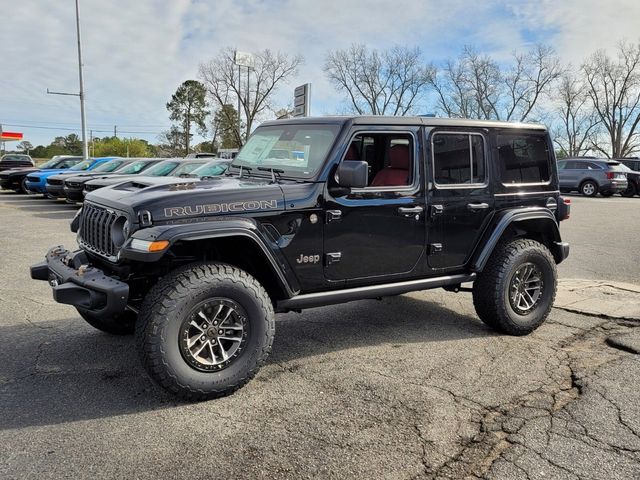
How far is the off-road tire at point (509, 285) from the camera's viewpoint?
15.5 ft

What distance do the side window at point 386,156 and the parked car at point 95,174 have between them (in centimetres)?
1046

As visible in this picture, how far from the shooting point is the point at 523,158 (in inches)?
198

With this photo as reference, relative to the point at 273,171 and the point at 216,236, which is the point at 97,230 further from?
the point at 273,171

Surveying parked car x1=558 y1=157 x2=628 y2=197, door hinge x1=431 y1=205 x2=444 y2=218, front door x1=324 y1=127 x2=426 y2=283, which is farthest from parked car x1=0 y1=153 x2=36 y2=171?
door hinge x1=431 y1=205 x2=444 y2=218

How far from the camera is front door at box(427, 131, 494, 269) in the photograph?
4457 millimetres

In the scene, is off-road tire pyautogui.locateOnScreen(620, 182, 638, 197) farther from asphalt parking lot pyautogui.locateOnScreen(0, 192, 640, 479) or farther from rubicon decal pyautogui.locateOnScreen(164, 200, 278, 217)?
rubicon decal pyautogui.locateOnScreen(164, 200, 278, 217)

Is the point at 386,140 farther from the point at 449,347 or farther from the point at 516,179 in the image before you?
the point at 449,347

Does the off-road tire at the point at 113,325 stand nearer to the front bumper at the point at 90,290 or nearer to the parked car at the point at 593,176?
the front bumper at the point at 90,290

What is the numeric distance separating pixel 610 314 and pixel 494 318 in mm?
1618

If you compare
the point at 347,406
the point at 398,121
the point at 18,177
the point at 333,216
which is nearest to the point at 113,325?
the point at 333,216

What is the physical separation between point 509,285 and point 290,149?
7.55ft

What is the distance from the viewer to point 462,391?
3.66 m

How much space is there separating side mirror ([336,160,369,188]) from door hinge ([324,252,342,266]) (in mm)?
534

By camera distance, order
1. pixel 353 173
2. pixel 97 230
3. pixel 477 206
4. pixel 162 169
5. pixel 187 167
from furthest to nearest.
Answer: pixel 162 169, pixel 187 167, pixel 477 206, pixel 97 230, pixel 353 173
